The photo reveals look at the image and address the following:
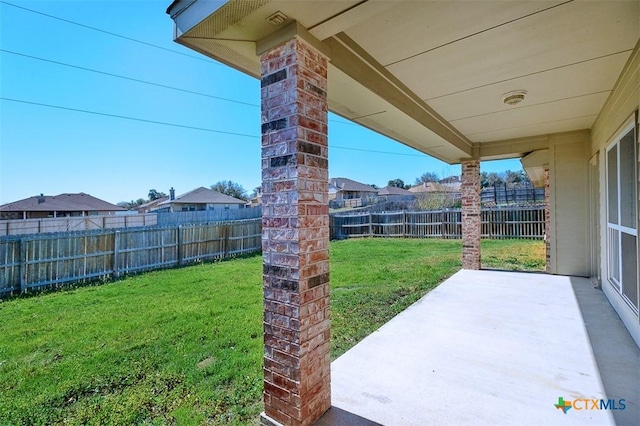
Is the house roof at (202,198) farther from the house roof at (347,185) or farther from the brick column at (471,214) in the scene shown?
the brick column at (471,214)

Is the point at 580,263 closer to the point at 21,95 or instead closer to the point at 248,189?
the point at 21,95

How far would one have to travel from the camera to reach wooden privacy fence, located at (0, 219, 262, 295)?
Result: 5.88 metres

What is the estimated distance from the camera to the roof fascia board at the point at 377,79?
2.24m

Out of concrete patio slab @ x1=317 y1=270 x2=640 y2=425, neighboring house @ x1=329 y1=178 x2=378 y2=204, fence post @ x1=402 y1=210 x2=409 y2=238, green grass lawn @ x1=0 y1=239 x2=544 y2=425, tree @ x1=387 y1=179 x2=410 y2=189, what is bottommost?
green grass lawn @ x1=0 y1=239 x2=544 y2=425

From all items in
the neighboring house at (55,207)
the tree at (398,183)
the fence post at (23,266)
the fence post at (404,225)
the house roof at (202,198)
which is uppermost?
the tree at (398,183)

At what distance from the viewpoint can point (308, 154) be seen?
1787mm

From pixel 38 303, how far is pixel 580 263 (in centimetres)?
964

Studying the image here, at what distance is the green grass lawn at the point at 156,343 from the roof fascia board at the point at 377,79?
249 cm

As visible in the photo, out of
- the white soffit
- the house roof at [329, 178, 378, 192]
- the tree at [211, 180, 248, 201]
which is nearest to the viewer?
the white soffit

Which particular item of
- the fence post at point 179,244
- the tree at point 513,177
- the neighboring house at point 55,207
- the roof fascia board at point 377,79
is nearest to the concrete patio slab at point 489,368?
the roof fascia board at point 377,79

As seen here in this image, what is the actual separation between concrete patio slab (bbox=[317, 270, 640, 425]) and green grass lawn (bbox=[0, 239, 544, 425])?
1.68 ft

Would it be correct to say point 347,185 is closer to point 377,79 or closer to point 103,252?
point 103,252

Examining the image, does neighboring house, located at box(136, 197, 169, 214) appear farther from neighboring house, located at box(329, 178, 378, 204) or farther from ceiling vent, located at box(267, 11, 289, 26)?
ceiling vent, located at box(267, 11, 289, 26)

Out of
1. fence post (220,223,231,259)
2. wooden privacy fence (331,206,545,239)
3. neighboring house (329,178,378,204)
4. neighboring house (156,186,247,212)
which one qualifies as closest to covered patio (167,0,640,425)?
fence post (220,223,231,259)
